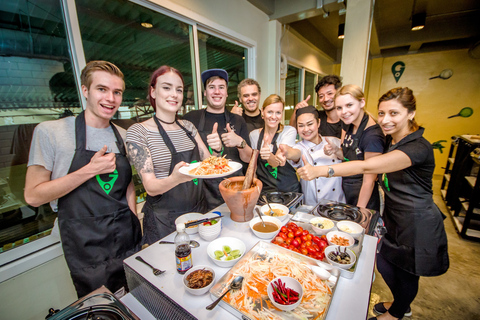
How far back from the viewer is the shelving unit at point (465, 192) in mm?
3139

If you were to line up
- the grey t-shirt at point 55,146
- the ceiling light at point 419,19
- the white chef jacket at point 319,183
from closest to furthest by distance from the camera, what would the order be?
the grey t-shirt at point 55,146
the white chef jacket at point 319,183
the ceiling light at point 419,19

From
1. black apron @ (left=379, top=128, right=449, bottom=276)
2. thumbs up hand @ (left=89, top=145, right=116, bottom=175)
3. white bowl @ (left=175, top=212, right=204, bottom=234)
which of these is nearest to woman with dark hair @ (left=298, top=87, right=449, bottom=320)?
black apron @ (left=379, top=128, right=449, bottom=276)

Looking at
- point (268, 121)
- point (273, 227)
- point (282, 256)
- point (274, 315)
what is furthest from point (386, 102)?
point (274, 315)

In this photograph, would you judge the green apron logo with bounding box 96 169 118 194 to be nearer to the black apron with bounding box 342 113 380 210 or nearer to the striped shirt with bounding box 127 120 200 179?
the striped shirt with bounding box 127 120 200 179

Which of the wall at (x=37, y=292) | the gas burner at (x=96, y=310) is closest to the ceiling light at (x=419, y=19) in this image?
the gas burner at (x=96, y=310)

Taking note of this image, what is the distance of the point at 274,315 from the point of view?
0.75m

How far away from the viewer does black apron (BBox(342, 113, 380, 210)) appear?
2076 mm

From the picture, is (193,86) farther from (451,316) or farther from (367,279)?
(451,316)

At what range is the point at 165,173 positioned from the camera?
155 centimetres

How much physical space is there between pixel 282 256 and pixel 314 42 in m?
7.11

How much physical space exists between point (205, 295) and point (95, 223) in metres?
1.06

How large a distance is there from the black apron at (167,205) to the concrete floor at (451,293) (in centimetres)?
219

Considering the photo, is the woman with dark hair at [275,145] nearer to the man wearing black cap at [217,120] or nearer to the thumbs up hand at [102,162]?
the man wearing black cap at [217,120]

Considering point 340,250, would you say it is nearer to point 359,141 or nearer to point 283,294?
point 283,294
